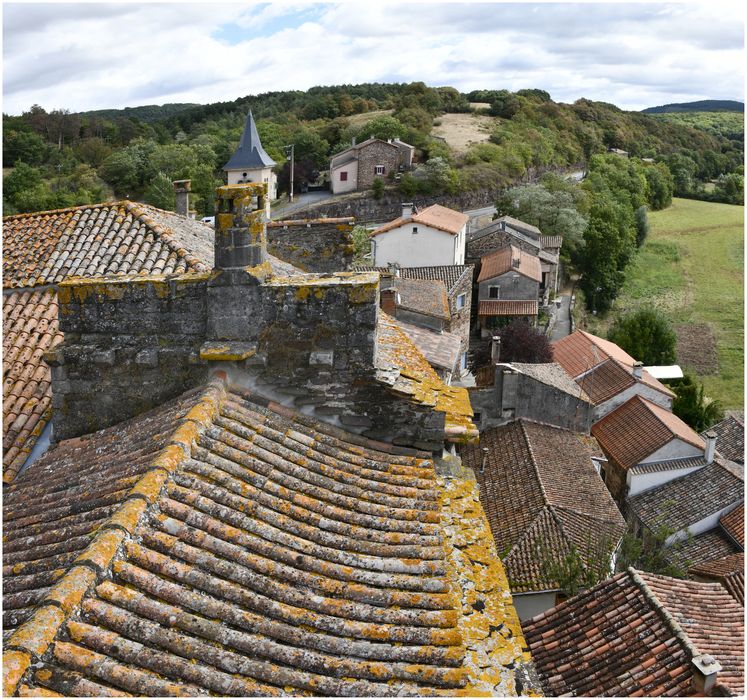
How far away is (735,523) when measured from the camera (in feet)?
77.9

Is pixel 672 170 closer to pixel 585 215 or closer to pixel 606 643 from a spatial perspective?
pixel 585 215


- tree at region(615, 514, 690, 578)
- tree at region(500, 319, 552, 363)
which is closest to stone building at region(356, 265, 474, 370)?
tree at region(500, 319, 552, 363)

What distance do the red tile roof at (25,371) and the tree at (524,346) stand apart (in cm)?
2989

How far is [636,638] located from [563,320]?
4098cm

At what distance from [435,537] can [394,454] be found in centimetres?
123

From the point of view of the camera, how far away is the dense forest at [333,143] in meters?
57.3

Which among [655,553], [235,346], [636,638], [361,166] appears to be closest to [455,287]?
[655,553]

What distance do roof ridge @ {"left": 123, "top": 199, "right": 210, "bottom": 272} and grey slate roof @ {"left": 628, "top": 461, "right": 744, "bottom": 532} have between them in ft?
61.7

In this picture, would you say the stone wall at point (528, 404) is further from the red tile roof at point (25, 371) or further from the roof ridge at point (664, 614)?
the red tile roof at point (25, 371)

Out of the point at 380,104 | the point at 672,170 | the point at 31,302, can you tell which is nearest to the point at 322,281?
the point at 31,302

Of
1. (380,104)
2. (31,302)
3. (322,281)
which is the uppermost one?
(380,104)

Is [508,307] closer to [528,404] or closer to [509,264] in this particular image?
[509,264]

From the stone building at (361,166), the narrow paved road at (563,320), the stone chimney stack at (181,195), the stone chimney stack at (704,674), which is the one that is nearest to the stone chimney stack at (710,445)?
the stone chimney stack at (704,674)

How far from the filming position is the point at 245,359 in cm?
644
